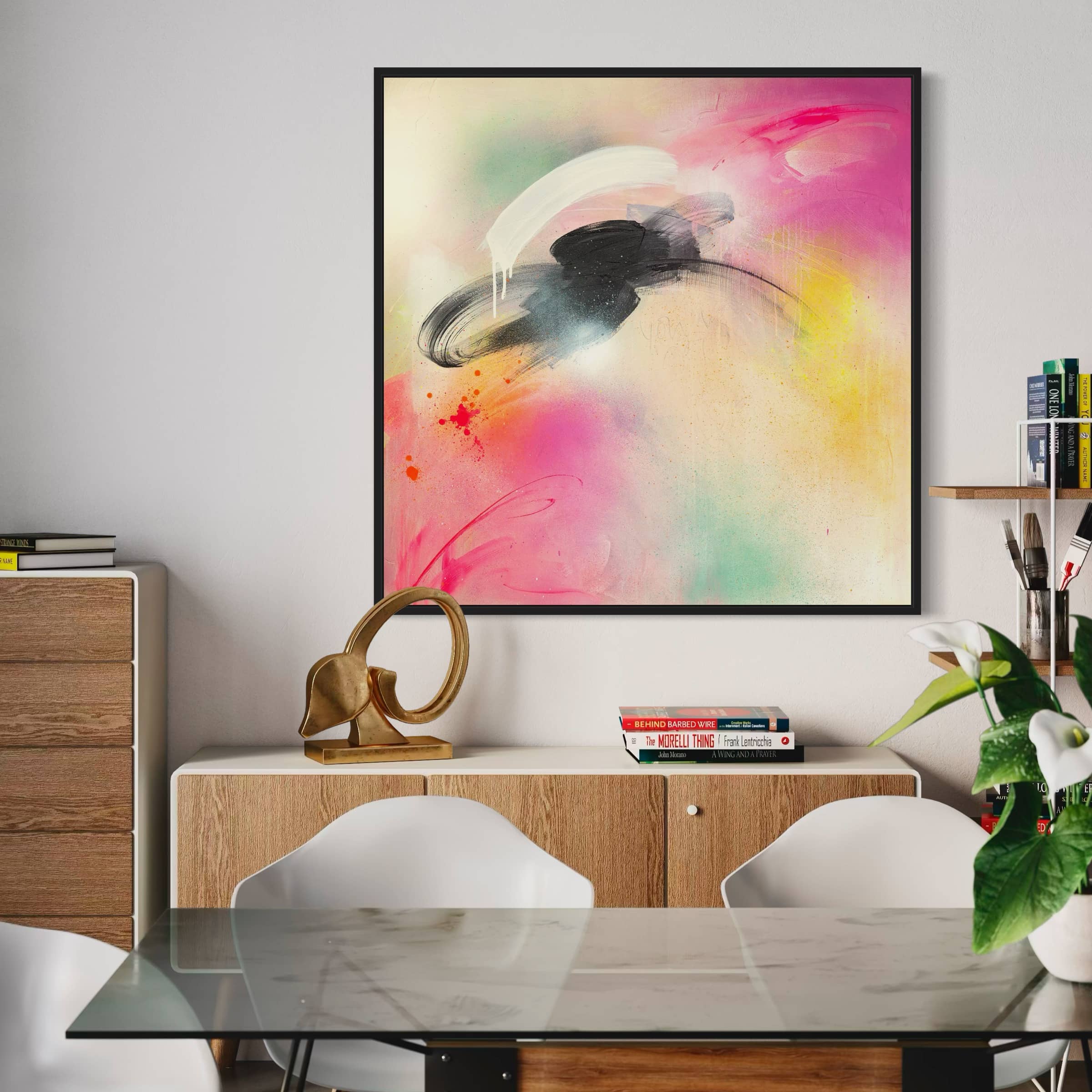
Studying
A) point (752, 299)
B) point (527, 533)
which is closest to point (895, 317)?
point (752, 299)

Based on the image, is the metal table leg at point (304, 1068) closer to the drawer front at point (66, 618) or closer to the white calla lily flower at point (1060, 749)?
the white calla lily flower at point (1060, 749)

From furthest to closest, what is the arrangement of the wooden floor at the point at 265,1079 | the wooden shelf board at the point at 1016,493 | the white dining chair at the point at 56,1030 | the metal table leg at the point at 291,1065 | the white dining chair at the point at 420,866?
the wooden shelf board at the point at 1016,493 → the wooden floor at the point at 265,1079 → the white dining chair at the point at 420,866 → the white dining chair at the point at 56,1030 → the metal table leg at the point at 291,1065

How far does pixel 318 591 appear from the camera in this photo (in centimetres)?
290

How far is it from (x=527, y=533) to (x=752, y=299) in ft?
2.65

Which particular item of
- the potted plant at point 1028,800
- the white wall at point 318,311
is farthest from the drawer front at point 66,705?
the potted plant at point 1028,800

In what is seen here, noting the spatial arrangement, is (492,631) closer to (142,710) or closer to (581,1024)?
(142,710)

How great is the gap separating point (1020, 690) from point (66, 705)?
6.71 ft

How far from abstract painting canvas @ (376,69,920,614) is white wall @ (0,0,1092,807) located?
8 centimetres

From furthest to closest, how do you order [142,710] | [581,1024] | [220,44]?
[220,44], [142,710], [581,1024]

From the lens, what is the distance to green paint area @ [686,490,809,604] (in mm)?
2865

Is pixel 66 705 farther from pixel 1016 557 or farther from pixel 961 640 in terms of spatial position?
pixel 1016 557

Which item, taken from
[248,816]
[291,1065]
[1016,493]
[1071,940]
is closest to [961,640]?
[1071,940]

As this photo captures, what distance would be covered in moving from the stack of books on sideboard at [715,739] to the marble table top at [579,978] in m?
0.98

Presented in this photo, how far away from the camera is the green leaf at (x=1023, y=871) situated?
1.20 meters
